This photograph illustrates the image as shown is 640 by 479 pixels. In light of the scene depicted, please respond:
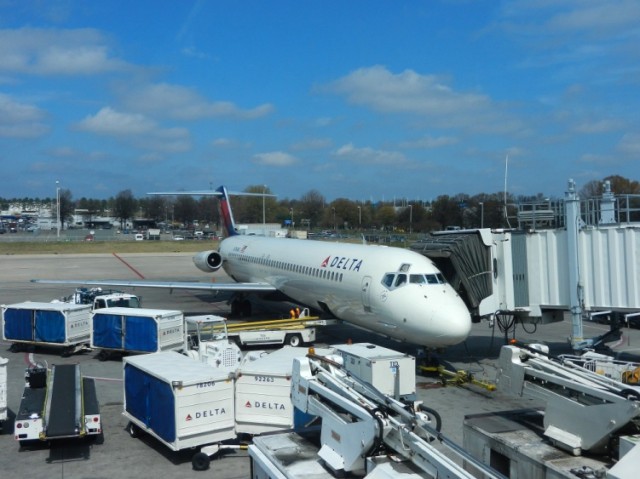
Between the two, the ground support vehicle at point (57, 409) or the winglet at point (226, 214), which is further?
the winglet at point (226, 214)

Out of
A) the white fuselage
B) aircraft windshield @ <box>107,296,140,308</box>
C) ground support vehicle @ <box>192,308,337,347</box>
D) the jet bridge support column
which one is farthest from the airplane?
the jet bridge support column

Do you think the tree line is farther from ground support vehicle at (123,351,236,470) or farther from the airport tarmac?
ground support vehicle at (123,351,236,470)

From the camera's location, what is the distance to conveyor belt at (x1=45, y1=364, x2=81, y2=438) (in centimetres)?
1169

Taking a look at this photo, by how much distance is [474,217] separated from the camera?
7281 cm

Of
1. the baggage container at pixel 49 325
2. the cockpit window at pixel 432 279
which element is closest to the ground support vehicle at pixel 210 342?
the baggage container at pixel 49 325

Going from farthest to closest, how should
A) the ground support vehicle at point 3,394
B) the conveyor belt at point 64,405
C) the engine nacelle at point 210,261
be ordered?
the engine nacelle at point 210,261 → the ground support vehicle at point 3,394 → the conveyor belt at point 64,405

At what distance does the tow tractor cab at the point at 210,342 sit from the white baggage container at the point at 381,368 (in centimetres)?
562

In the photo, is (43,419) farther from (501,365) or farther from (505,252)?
(505,252)

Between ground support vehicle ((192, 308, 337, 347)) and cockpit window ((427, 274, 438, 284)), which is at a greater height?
cockpit window ((427, 274, 438, 284))

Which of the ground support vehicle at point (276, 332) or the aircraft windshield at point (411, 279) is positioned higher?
the aircraft windshield at point (411, 279)

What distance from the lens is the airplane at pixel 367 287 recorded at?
16469mm

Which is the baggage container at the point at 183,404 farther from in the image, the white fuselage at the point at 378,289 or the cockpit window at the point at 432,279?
the cockpit window at the point at 432,279

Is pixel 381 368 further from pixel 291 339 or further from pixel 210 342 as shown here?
pixel 291 339

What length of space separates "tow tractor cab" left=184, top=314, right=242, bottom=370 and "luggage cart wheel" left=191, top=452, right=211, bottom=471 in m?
4.79
